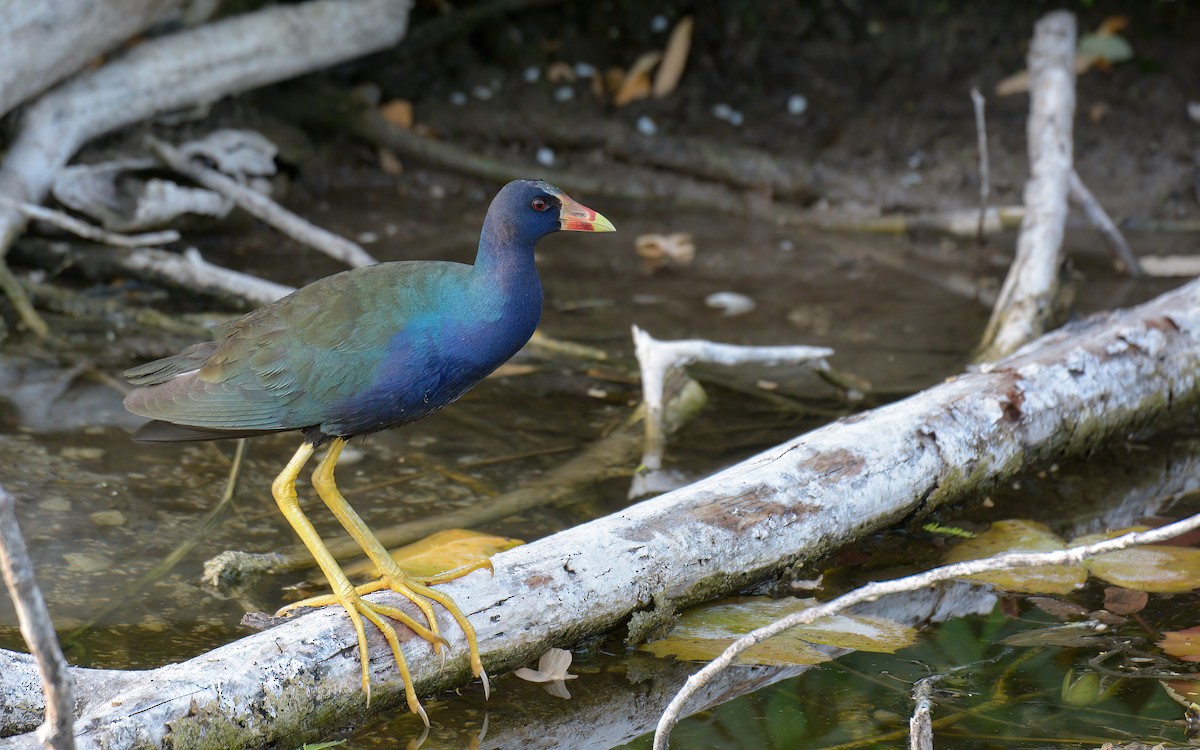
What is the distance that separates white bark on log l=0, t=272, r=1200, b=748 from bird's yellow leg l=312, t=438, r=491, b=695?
0.04 m

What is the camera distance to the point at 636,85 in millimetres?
7016

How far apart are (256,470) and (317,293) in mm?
1238

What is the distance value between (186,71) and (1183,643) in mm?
4419

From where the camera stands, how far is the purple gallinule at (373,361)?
111 inches

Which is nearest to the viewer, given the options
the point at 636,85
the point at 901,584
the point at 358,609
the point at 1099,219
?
the point at 901,584

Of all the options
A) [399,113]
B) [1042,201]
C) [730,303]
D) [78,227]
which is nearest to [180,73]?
[78,227]

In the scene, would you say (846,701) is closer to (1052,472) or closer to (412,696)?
(412,696)

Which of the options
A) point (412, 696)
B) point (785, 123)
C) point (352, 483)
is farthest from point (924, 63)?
point (412, 696)

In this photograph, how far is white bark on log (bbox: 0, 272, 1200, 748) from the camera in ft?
8.35

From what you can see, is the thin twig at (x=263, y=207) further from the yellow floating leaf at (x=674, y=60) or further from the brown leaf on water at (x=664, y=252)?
the yellow floating leaf at (x=674, y=60)

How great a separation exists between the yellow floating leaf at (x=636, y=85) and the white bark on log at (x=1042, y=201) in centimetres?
222

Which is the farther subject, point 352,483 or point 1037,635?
point 352,483

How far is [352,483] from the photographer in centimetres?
402

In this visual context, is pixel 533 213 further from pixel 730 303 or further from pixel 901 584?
pixel 730 303
